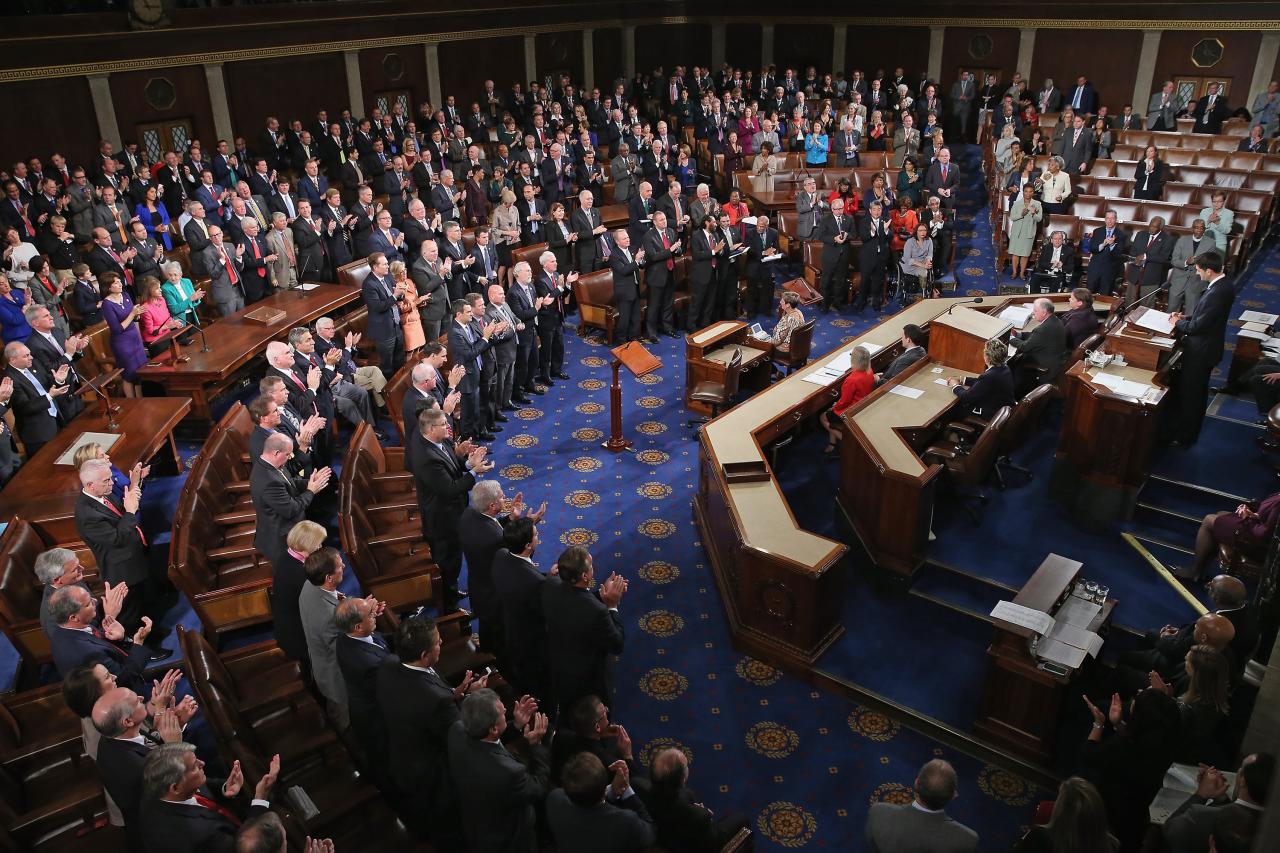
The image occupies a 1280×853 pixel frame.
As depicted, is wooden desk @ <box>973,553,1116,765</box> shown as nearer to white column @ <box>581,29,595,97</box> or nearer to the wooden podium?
the wooden podium

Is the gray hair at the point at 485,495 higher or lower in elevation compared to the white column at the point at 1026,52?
lower

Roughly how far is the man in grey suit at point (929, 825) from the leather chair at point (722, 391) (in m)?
5.85

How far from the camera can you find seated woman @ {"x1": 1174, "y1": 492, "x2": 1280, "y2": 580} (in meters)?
6.20

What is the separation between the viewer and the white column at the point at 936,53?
2152 centimetres

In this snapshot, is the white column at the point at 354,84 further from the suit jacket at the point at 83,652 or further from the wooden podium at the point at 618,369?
the suit jacket at the point at 83,652

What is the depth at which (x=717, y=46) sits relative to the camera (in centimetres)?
2461

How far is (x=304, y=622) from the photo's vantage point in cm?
480

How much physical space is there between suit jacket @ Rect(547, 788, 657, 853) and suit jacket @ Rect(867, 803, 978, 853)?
3.14 ft

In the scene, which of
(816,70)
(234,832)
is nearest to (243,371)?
(234,832)

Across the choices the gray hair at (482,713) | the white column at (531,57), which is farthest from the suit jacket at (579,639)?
the white column at (531,57)

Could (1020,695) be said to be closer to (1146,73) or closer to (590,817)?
(590,817)

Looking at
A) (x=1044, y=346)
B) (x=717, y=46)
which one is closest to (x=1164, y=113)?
(x=717, y=46)

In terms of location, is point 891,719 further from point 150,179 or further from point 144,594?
point 150,179

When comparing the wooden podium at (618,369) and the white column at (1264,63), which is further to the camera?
the white column at (1264,63)
